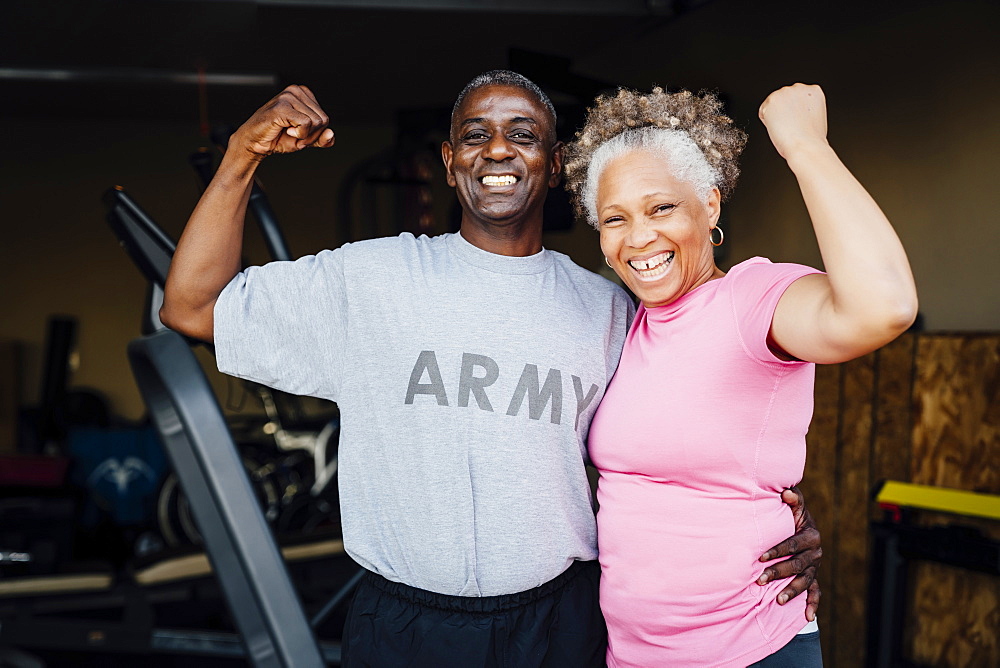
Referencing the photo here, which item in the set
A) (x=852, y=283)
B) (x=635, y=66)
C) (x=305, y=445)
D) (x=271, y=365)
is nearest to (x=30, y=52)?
(x=305, y=445)

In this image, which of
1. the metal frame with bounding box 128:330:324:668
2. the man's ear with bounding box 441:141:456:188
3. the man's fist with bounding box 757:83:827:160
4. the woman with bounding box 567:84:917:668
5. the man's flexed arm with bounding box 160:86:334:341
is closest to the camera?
the metal frame with bounding box 128:330:324:668

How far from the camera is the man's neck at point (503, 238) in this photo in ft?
5.06

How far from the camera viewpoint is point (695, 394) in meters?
1.27

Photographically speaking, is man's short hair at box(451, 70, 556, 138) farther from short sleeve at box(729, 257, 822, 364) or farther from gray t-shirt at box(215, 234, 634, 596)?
short sleeve at box(729, 257, 822, 364)

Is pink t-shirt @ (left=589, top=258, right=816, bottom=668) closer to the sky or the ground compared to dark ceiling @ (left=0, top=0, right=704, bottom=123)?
closer to the ground

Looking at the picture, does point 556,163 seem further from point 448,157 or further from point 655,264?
point 655,264

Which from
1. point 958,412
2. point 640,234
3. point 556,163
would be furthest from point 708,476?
point 958,412

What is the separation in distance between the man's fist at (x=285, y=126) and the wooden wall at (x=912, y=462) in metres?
2.37

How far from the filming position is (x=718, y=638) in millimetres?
1299

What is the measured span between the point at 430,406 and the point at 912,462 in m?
2.37

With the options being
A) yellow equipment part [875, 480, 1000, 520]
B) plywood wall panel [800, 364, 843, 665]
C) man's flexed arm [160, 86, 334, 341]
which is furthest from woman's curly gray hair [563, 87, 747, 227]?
plywood wall panel [800, 364, 843, 665]

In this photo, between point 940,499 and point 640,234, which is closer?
point 640,234

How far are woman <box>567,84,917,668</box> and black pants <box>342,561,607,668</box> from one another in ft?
0.22

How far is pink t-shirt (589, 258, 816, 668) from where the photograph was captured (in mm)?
1262
